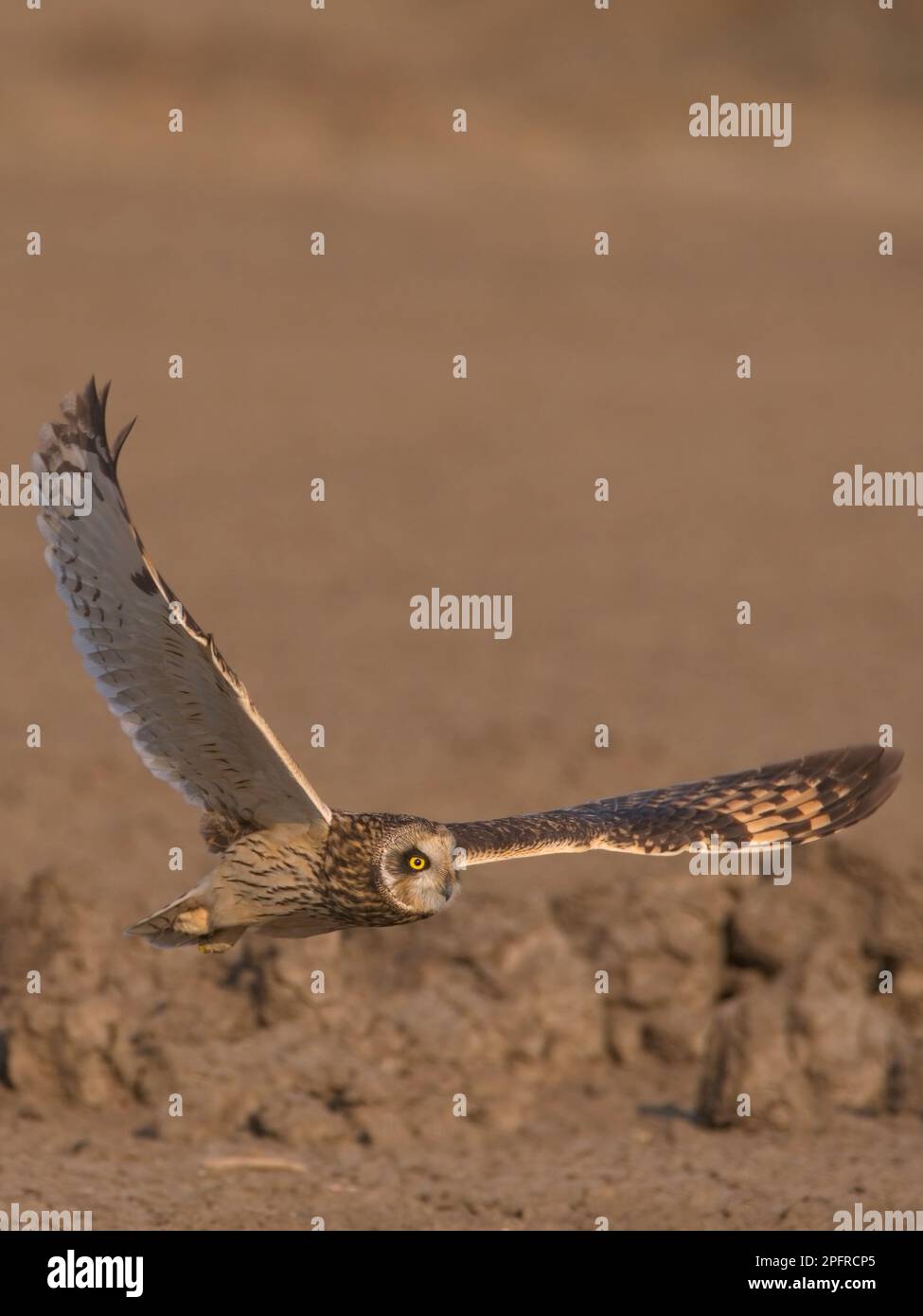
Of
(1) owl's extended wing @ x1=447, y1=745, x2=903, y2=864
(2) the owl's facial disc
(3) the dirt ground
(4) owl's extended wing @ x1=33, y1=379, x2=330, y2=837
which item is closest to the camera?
(4) owl's extended wing @ x1=33, y1=379, x2=330, y2=837

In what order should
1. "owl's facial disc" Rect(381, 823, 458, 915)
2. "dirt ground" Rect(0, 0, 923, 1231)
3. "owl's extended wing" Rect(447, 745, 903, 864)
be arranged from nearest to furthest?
"owl's facial disc" Rect(381, 823, 458, 915), "owl's extended wing" Rect(447, 745, 903, 864), "dirt ground" Rect(0, 0, 923, 1231)

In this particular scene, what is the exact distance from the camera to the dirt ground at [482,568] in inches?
458

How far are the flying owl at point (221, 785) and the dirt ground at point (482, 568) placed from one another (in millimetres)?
1873

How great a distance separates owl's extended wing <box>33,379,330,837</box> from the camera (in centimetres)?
798

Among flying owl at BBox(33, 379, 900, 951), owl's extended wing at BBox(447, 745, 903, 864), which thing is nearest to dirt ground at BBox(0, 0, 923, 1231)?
owl's extended wing at BBox(447, 745, 903, 864)

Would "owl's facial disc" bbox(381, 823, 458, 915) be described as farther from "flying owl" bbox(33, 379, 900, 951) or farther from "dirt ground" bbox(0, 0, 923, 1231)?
"dirt ground" bbox(0, 0, 923, 1231)

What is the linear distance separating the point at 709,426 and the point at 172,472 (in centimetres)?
712

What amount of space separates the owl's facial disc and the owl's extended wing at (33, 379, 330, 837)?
1.05 ft

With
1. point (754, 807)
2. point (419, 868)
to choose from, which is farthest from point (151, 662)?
point (754, 807)

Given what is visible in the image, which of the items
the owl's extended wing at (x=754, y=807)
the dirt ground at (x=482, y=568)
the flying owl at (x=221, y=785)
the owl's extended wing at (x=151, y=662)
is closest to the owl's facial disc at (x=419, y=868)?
the flying owl at (x=221, y=785)

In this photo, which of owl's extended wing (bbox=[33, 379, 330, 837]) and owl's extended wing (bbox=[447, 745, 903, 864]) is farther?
owl's extended wing (bbox=[447, 745, 903, 864])

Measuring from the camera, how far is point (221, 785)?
8.84 m

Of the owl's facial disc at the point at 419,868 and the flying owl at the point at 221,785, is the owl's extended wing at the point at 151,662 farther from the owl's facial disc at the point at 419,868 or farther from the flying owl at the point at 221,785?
the owl's facial disc at the point at 419,868
